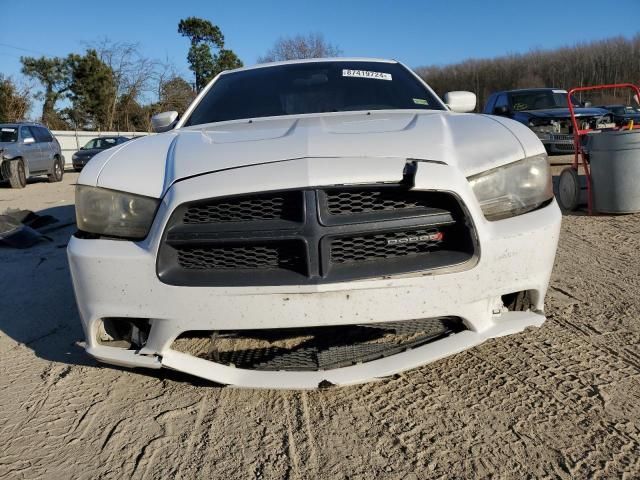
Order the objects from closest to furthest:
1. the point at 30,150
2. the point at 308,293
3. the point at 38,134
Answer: the point at 308,293 → the point at 30,150 → the point at 38,134

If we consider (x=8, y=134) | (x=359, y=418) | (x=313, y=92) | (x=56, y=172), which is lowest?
(x=359, y=418)

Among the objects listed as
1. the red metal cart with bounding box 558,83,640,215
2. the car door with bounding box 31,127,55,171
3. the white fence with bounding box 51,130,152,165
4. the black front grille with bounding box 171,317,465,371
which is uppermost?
the white fence with bounding box 51,130,152,165

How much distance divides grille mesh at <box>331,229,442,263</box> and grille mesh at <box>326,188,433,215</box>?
10 centimetres

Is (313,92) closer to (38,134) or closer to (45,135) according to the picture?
(38,134)

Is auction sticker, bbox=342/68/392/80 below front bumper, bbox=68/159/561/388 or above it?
above

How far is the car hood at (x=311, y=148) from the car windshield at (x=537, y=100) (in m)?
10.1

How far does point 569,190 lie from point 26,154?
1370 centimetres

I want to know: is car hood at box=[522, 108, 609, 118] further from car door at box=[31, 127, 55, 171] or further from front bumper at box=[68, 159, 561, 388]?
car door at box=[31, 127, 55, 171]

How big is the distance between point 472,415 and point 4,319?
2917mm

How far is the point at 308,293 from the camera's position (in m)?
1.85

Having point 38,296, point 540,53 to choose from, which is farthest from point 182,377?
point 540,53

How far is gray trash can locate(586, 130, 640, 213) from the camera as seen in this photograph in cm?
553

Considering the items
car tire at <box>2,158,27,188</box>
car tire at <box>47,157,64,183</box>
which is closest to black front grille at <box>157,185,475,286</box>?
car tire at <box>2,158,27,188</box>

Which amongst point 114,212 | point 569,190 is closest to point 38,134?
point 569,190
